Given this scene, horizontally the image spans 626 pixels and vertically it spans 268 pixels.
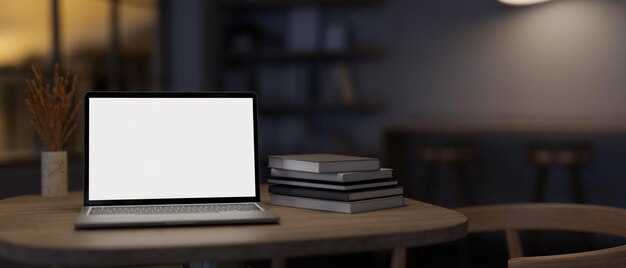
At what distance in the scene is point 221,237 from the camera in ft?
4.37

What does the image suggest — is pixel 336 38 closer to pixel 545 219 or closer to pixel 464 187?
pixel 464 187

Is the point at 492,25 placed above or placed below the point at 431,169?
above

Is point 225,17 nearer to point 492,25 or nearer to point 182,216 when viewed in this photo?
point 492,25

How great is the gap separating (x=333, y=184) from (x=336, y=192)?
21 mm

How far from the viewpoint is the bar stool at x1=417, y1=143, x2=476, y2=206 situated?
17.6 feet

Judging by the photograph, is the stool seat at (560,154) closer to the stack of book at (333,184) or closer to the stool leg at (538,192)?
the stool leg at (538,192)

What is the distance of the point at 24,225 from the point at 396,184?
80cm

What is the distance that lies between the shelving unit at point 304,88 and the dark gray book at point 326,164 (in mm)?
3986

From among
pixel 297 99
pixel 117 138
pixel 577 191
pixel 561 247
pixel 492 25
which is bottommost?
pixel 561 247

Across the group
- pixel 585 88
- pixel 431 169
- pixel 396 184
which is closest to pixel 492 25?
pixel 585 88

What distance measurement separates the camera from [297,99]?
5.97 metres

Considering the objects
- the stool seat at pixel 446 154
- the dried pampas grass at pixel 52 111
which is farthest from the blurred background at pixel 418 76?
the dried pampas grass at pixel 52 111

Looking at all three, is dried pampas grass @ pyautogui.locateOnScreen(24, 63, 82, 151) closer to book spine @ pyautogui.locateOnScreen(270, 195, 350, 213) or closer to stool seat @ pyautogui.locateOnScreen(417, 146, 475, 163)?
book spine @ pyautogui.locateOnScreen(270, 195, 350, 213)

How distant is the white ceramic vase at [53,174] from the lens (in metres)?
2.04
